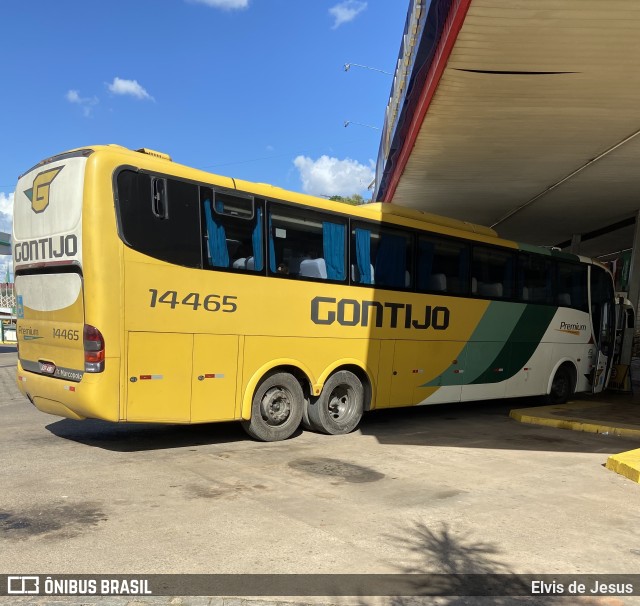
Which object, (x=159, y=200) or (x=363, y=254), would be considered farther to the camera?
(x=363, y=254)

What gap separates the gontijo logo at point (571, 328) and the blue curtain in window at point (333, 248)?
6821 mm

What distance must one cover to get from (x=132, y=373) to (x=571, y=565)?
15.7ft

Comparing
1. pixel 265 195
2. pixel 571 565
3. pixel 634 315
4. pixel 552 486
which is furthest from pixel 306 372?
pixel 634 315

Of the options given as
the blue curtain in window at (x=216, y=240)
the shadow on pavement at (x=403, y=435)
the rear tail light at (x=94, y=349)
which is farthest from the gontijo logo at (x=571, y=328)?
the rear tail light at (x=94, y=349)

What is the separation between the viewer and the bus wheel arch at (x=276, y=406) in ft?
25.5

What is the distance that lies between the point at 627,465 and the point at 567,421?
3591 millimetres

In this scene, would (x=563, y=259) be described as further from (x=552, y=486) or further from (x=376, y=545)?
(x=376, y=545)

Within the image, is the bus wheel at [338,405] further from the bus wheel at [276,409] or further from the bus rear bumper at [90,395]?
the bus rear bumper at [90,395]

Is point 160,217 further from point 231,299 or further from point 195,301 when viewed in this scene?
point 231,299

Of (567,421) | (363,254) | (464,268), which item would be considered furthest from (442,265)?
(567,421)

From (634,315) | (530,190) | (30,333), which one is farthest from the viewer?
(634,315)

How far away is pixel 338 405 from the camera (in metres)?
8.90

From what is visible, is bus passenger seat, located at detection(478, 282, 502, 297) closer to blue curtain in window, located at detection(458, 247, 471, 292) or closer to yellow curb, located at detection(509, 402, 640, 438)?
blue curtain in window, located at detection(458, 247, 471, 292)

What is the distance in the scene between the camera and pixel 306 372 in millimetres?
8227
